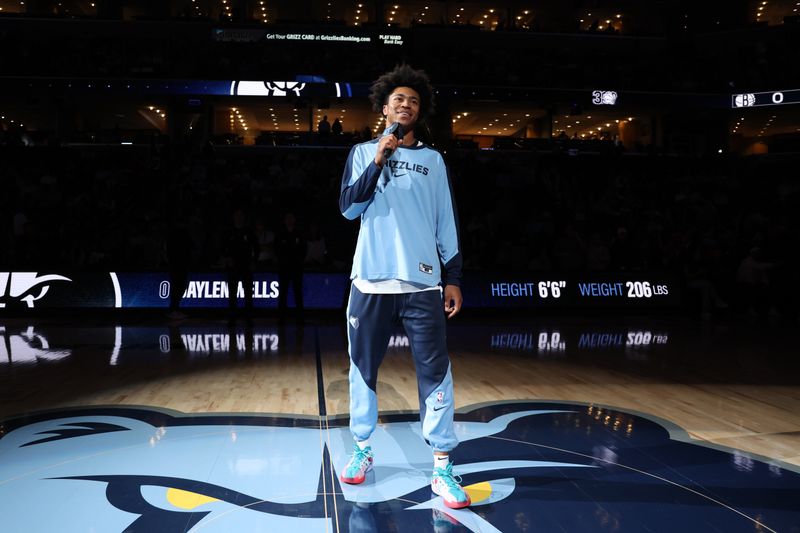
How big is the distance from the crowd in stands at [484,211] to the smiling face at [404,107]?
21.5 feet

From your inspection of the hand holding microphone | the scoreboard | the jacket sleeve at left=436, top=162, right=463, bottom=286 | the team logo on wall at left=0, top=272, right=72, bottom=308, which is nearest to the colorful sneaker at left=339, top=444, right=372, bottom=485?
the jacket sleeve at left=436, top=162, right=463, bottom=286

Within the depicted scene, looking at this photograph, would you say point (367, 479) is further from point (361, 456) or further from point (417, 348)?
point (417, 348)

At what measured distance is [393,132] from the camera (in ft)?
8.42

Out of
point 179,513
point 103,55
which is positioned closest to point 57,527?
point 179,513

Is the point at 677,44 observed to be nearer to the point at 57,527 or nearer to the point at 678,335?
the point at 678,335

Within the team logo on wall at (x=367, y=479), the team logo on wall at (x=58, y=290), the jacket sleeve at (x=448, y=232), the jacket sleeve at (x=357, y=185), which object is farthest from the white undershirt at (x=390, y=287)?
the team logo on wall at (x=58, y=290)

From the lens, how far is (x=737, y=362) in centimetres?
636

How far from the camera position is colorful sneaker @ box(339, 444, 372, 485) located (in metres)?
2.77

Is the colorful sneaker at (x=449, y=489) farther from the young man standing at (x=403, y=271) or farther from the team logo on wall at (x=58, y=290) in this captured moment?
the team logo on wall at (x=58, y=290)

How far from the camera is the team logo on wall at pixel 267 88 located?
19844 millimetres

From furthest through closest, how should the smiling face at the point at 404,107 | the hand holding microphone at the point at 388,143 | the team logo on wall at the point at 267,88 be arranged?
the team logo on wall at the point at 267,88 < the smiling face at the point at 404,107 < the hand holding microphone at the point at 388,143

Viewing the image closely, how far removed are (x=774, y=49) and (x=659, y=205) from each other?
34.7ft

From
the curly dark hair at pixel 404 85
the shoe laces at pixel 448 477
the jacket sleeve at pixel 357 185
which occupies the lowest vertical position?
the shoe laces at pixel 448 477

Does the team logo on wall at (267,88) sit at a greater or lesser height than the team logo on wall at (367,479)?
greater
